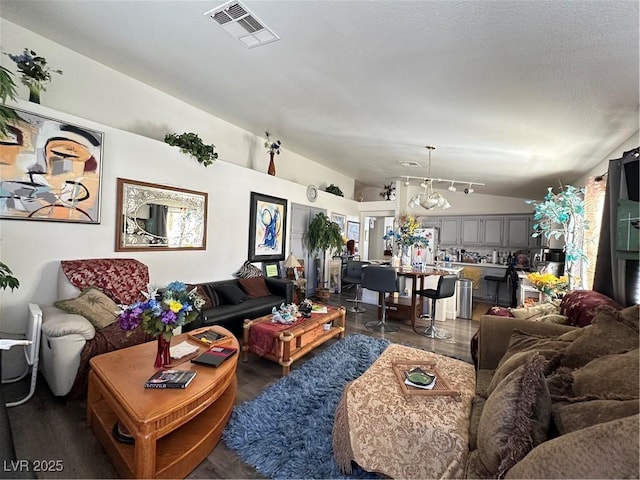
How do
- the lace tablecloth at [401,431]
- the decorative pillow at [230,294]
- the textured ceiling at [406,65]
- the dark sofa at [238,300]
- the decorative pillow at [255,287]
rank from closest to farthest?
the lace tablecloth at [401,431]
the textured ceiling at [406,65]
the dark sofa at [238,300]
the decorative pillow at [230,294]
the decorative pillow at [255,287]

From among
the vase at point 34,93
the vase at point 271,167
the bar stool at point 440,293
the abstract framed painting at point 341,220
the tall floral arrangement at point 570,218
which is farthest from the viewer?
the abstract framed painting at point 341,220

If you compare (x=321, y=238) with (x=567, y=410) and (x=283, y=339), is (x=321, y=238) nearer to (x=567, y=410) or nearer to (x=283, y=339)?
(x=283, y=339)

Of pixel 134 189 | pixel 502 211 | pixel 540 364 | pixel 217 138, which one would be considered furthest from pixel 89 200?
pixel 502 211

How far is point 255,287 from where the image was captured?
4164 mm

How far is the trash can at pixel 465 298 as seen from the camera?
477 cm

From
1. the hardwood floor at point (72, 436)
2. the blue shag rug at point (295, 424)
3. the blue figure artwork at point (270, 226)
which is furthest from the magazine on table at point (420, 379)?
the blue figure artwork at point (270, 226)

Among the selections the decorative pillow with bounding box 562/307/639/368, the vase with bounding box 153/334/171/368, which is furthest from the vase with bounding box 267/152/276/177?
the decorative pillow with bounding box 562/307/639/368

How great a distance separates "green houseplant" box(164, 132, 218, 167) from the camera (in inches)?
138

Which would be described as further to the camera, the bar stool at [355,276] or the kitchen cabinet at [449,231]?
the kitchen cabinet at [449,231]

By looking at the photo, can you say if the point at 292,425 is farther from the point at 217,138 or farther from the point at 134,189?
the point at 217,138

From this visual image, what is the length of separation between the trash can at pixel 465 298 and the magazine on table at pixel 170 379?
4491 millimetres

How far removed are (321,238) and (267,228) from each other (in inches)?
51.6

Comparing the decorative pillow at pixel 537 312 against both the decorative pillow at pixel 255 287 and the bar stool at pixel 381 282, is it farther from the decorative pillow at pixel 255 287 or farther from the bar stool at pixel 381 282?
the decorative pillow at pixel 255 287

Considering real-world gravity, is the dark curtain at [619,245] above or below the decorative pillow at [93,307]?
above
